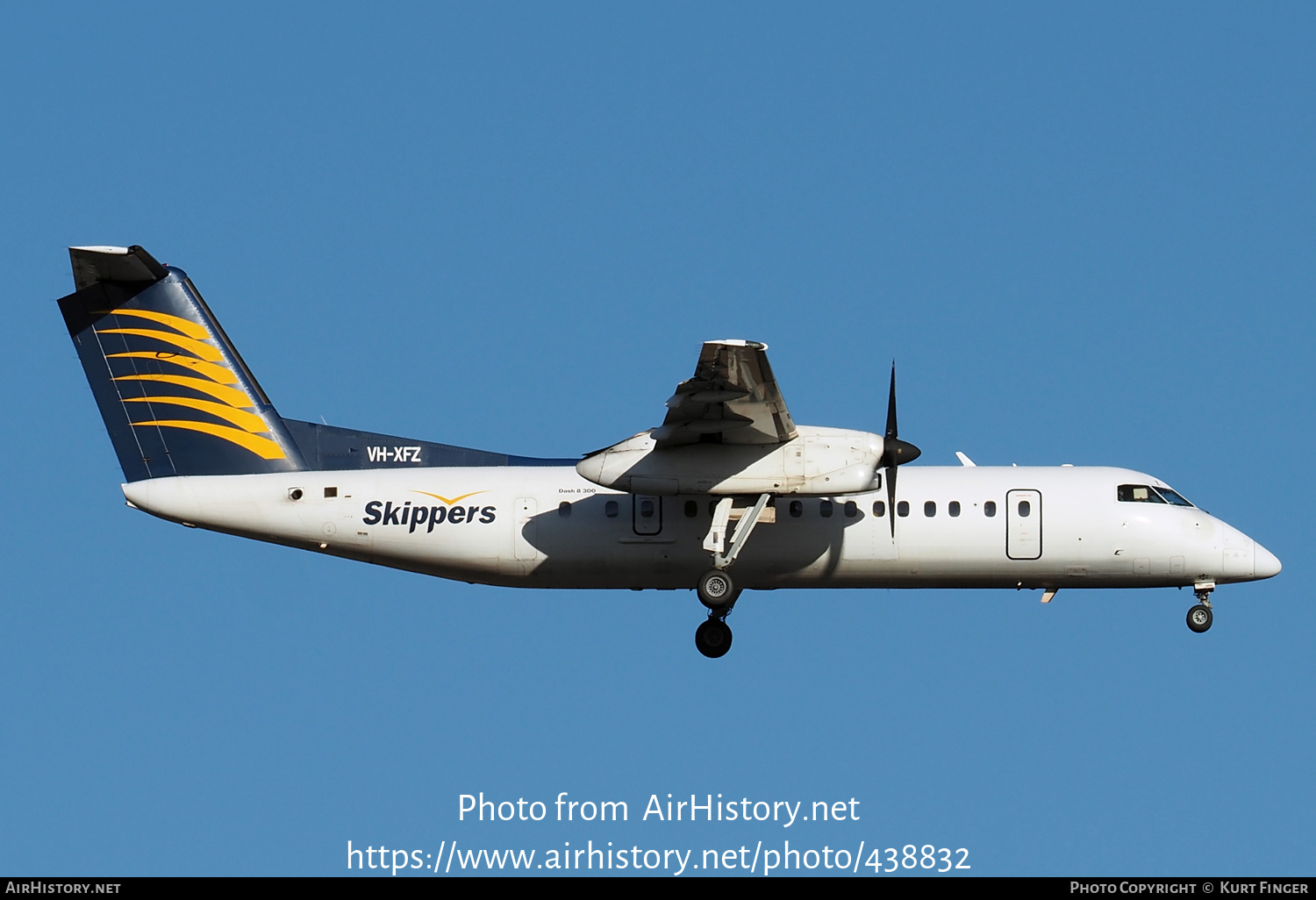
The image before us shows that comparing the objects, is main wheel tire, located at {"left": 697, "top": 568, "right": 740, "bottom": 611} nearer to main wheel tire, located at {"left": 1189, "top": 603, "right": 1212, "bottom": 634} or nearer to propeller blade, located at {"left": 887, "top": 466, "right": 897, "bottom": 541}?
propeller blade, located at {"left": 887, "top": 466, "right": 897, "bottom": 541}

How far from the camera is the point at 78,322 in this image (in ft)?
74.7

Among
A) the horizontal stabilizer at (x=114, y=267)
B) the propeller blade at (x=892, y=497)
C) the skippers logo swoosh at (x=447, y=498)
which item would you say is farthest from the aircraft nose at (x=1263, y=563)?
the horizontal stabilizer at (x=114, y=267)

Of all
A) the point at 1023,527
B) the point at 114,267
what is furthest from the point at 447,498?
the point at 1023,527

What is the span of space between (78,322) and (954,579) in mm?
12524

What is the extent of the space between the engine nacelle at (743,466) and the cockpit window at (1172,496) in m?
4.54

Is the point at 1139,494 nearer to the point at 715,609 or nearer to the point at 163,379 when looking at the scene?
the point at 715,609

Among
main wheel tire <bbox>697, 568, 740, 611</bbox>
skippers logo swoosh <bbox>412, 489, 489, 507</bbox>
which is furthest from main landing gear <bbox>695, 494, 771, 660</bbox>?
skippers logo swoosh <bbox>412, 489, 489, 507</bbox>

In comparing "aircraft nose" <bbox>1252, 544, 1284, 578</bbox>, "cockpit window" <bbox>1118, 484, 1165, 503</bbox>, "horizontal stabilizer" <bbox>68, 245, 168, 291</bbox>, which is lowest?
"aircraft nose" <bbox>1252, 544, 1284, 578</bbox>

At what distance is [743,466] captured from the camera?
21.3m

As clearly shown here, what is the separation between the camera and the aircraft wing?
19453 millimetres

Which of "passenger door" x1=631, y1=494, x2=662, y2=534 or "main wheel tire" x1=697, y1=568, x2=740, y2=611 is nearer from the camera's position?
"main wheel tire" x1=697, y1=568, x2=740, y2=611

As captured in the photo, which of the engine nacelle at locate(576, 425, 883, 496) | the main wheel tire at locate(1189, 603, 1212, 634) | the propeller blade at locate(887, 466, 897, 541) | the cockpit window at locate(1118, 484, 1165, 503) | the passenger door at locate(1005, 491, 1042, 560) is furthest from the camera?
the main wheel tire at locate(1189, 603, 1212, 634)

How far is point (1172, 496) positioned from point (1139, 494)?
0.56 m

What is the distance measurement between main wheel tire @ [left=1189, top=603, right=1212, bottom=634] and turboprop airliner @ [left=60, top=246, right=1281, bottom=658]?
2cm
